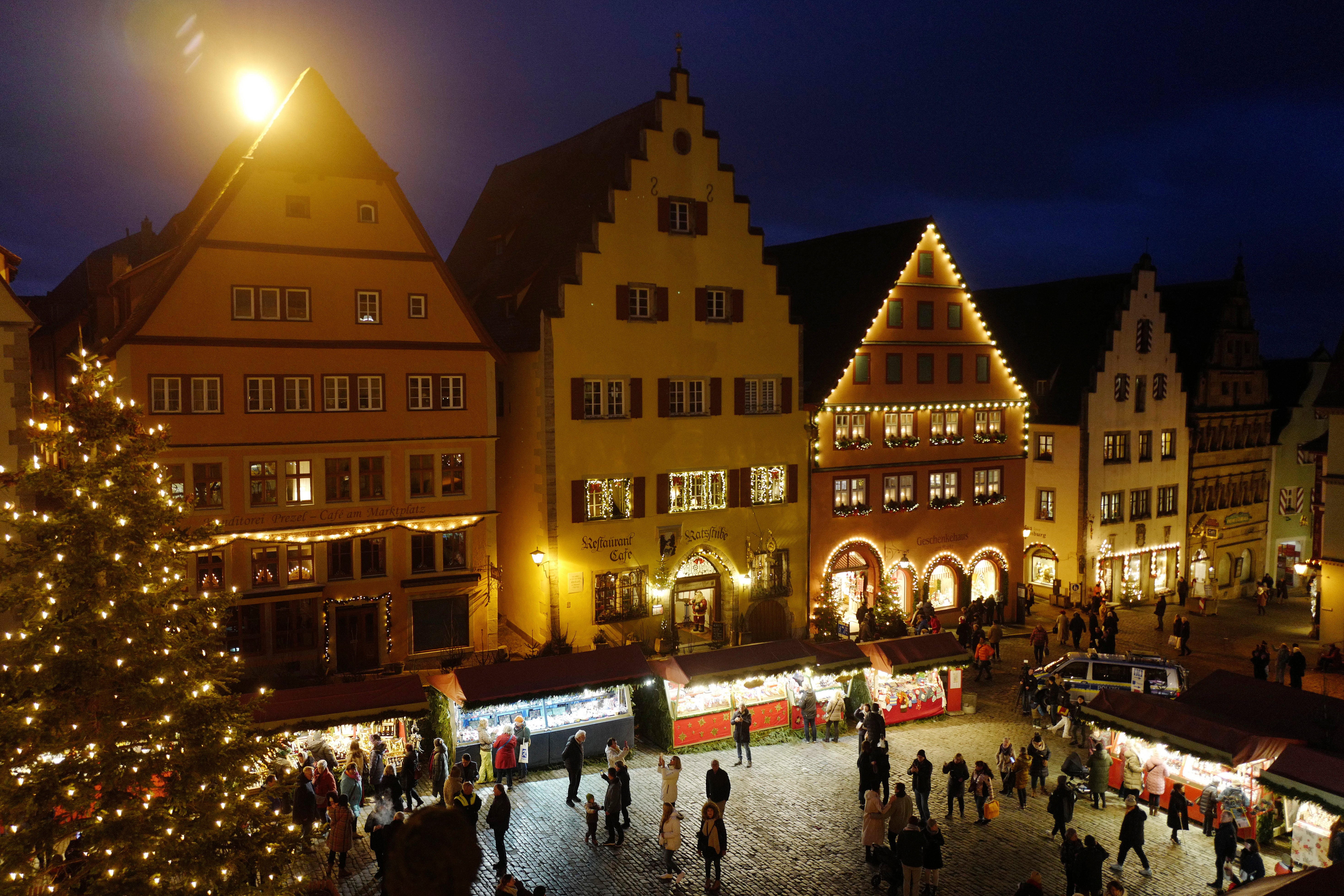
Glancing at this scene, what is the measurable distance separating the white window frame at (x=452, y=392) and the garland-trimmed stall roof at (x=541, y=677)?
8098 millimetres

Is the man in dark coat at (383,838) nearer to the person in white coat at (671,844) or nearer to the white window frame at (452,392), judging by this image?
the person in white coat at (671,844)

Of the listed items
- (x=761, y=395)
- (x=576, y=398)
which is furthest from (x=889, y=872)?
(x=761, y=395)

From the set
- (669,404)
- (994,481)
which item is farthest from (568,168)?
(994,481)

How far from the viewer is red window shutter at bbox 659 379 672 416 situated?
3128cm

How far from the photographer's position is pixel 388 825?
16406 millimetres

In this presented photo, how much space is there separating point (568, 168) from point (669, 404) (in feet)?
39.6

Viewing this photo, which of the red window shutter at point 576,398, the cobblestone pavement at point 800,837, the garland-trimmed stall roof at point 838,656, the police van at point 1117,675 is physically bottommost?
the cobblestone pavement at point 800,837

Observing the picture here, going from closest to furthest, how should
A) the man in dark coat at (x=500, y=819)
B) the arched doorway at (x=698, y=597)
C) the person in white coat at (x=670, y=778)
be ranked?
1. the man in dark coat at (x=500, y=819)
2. the person in white coat at (x=670, y=778)
3. the arched doorway at (x=698, y=597)

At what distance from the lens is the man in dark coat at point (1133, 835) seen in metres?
17.7

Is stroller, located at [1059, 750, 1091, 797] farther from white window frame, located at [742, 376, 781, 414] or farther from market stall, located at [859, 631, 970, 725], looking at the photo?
white window frame, located at [742, 376, 781, 414]

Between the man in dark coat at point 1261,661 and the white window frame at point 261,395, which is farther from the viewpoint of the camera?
the man in dark coat at point 1261,661

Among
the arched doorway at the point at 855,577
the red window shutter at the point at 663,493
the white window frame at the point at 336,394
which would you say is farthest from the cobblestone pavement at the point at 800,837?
the white window frame at the point at 336,394

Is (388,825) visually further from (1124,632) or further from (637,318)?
(1124,632)

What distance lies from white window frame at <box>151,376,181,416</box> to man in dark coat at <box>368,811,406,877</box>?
44.0 ft
